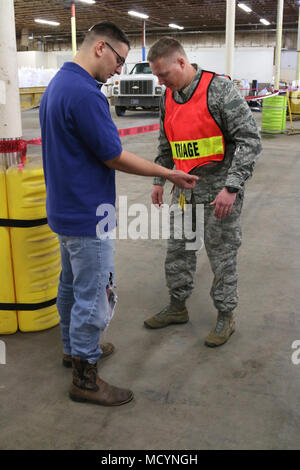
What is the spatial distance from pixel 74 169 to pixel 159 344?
144cm

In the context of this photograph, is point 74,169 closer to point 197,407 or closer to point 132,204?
point 197,407

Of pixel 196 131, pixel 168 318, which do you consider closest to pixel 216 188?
pixel 196 131

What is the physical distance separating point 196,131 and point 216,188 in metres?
0.38

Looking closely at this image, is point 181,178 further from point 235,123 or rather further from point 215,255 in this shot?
point 215,255

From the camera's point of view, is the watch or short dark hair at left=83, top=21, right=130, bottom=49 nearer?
short dark hair at left=83, top=21, right=130, bottom=49

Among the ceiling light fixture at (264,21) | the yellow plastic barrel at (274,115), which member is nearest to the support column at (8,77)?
the yellow plastic barrel at (274,115)

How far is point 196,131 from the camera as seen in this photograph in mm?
2799

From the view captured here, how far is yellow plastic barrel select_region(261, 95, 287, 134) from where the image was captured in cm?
1318

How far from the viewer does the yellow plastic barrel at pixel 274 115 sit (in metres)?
13.2

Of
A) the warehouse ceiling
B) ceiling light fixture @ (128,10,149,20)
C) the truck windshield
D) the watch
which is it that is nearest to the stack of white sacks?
the truck windshield

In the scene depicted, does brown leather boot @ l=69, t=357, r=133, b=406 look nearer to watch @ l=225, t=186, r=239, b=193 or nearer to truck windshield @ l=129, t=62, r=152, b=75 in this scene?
watch @ l=225, t=186, r=239, b=193

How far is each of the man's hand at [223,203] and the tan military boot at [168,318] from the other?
904mm

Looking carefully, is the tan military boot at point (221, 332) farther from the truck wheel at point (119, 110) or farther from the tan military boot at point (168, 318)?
the truck wheel at point (119, 110)
